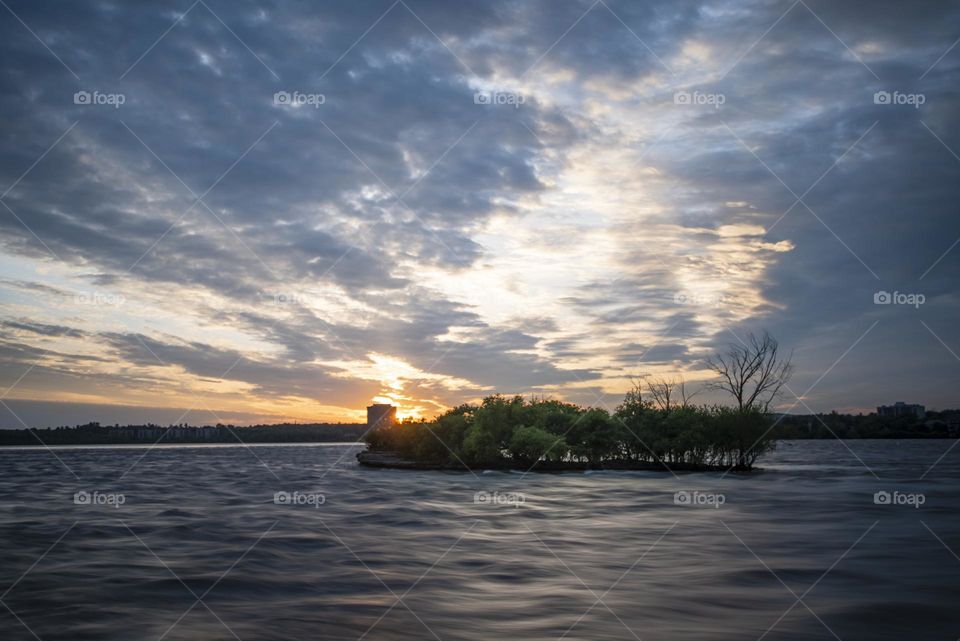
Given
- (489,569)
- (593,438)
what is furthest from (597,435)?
(489,569)

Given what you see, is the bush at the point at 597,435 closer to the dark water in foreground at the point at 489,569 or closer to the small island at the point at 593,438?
the small island at the point at 593,438

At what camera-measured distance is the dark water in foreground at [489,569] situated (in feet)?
55.7

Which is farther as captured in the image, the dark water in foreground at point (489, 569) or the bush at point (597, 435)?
the bush at point (597, 435)

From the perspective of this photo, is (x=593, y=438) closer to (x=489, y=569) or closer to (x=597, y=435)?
(x=597, y=435)

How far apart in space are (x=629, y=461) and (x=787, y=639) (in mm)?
61946

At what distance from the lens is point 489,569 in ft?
77.8

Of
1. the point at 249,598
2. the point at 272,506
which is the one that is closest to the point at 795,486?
the point at 272,506

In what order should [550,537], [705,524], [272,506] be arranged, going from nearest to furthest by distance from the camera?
1. [550,537]
2. [705,524]
3. [272,506]

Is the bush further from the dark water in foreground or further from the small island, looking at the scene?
the dark water in foreground

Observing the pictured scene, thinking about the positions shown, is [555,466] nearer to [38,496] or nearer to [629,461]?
[629,461]

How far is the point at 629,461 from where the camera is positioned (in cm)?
7606

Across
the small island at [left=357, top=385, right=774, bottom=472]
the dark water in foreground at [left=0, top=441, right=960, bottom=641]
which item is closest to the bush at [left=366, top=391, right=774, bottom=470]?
the small island at [left=357, top=385, right=774, bottom=472]

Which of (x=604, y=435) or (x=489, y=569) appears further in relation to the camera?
(x=604, y=435)

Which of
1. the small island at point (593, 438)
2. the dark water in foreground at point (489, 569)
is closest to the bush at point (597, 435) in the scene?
the small island at point (593, 438)
